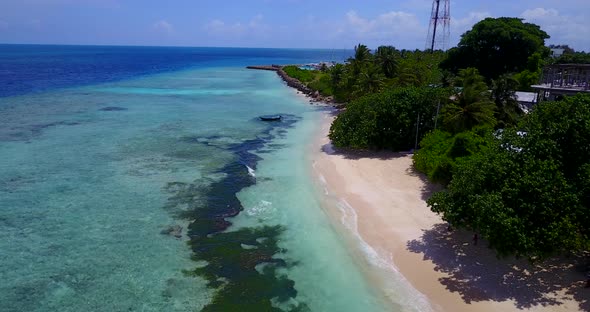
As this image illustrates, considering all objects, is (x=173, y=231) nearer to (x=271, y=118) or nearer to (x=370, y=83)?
(x=271, y=118)

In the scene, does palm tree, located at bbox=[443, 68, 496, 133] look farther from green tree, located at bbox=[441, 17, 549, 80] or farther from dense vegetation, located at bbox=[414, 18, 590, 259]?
green tree, located at bbox=[441, 17, 549, 80]

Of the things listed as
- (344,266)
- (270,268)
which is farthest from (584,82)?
(270,268)

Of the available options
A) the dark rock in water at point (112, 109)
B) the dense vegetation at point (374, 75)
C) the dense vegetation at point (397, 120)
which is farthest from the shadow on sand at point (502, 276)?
the dark rock in water at point (112, 109)

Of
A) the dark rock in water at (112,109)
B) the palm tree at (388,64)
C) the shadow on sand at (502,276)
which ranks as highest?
the palm tree at (388,64)

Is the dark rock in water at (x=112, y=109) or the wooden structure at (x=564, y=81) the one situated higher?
the wooden structure at (x=564, y=81)

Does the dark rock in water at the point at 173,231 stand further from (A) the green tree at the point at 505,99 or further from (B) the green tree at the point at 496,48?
(B) the green tree at the point at 496,48

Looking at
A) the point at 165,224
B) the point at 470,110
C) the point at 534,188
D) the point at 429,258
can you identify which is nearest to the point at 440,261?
the point at 429,258

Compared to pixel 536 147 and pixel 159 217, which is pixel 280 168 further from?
pixel 536 147
